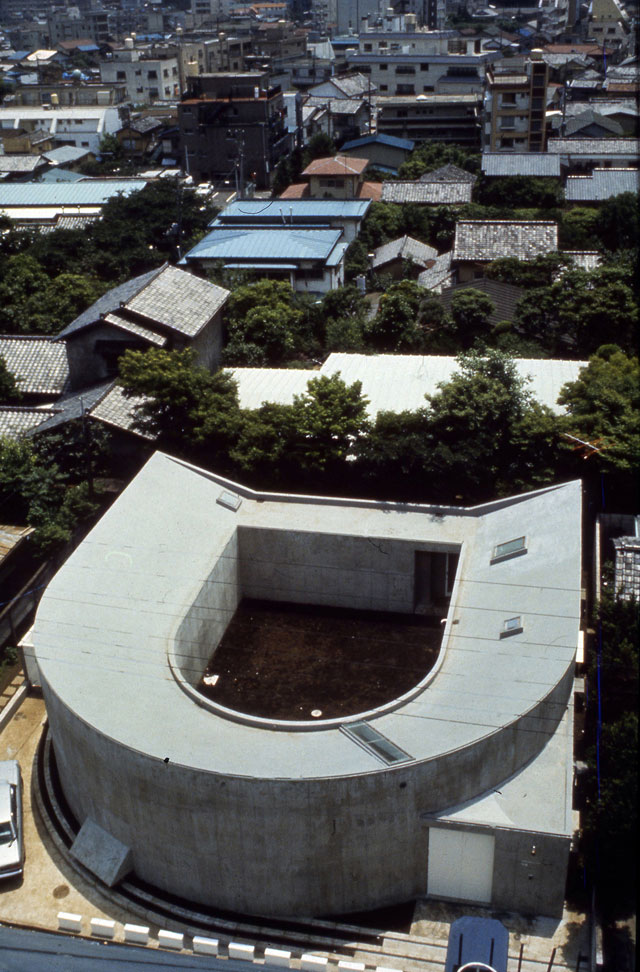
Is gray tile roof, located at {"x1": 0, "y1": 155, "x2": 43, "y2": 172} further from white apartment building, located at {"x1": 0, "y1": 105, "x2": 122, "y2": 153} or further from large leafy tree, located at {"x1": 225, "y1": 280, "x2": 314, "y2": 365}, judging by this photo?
large leafy tree, located at {"x1": 225, "y1": 280, "x2": 314, "y2": 365}

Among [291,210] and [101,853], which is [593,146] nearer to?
[291,210]

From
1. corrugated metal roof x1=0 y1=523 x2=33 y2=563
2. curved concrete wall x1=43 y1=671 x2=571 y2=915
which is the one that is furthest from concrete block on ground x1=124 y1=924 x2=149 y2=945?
corrugated metal roof x1=0 y1=523 x2=33 y2=563

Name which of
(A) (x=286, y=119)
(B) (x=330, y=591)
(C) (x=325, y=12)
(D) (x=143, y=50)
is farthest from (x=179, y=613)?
(C) (x=325, y=12)

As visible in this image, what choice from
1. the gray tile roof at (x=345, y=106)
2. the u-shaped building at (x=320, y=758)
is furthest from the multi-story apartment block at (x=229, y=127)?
the u-shaped building at (x=320, y=758)

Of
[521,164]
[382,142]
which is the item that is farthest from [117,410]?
[382,142]

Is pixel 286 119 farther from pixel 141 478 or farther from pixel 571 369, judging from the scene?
pixel 141 478

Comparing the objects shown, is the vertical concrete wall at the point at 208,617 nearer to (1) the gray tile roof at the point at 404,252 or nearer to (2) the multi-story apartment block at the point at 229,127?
(1) the gray tile roof at the point at 404,252
